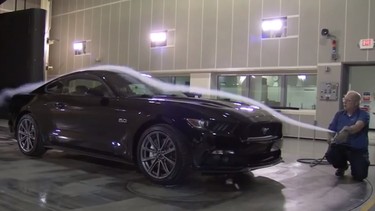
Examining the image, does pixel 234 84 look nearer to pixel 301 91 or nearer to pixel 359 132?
pixel 301 91

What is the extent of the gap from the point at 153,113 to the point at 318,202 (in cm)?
201

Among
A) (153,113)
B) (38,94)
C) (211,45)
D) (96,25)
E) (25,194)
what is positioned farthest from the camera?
(96,25)

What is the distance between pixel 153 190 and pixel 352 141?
9.27 feet

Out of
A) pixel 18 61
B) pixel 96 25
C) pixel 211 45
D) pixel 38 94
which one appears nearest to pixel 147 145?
pixel 38 94

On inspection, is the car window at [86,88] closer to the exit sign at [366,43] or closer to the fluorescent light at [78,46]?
the exit sign at [366,43]

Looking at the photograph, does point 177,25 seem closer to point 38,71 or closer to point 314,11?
point 314,11

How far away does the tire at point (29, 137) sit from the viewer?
5906mm

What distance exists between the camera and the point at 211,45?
588 inches

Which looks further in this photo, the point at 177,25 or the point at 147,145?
the point at 177,25

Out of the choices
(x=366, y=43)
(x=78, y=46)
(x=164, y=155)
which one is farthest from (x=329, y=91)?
(x=78, y=46)

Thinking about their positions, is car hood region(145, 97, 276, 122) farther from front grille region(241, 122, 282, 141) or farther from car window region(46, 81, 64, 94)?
car window region(46, 81, 64, 94)

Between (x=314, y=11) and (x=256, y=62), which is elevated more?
(x=314, y=11)

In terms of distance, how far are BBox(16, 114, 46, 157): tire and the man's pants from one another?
→ 165 inches

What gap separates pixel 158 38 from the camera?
54.1 ft
